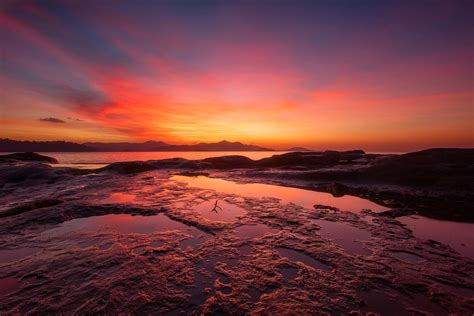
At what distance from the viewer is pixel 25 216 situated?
8.66 meters

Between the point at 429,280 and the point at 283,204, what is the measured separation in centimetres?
681

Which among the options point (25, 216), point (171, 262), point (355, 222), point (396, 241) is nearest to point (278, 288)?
point (171, 262)

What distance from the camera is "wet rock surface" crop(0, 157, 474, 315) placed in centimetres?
369

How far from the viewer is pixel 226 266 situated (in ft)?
16.3

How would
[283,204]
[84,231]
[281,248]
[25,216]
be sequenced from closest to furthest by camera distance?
[281,248] → [84,231] → [25,216] → [283,204]

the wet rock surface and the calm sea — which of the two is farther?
the calm sea

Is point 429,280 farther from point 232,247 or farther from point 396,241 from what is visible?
point 232,247

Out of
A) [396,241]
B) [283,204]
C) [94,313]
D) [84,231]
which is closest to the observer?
[94,313]

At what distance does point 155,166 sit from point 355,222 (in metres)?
31.3

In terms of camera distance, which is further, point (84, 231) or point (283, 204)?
point (283, 204)

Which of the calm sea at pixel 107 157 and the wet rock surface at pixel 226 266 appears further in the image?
the calm sea at pixel 107 157

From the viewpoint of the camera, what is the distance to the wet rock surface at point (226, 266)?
3689 millimetres

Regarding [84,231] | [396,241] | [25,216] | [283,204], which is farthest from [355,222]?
[25,216]

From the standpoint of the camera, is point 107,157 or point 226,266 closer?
point 226,266
